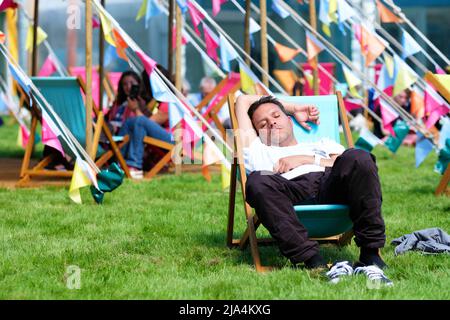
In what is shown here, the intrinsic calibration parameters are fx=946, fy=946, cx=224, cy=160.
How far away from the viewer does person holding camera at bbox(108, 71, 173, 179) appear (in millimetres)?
7965

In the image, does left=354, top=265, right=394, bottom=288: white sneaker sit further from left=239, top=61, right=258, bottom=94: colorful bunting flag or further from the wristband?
left=239, top=61, right=258, bottom=94: colorful bunting flag

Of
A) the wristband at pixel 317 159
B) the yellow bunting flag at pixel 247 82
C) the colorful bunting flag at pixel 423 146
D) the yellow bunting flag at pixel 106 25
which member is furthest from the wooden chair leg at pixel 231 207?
the colorful bunting flag at pixel 423 146

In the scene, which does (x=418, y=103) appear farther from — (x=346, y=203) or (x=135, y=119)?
(x=346, y=203)

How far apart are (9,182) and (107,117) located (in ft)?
4.72

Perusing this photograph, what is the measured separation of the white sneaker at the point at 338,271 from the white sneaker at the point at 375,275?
0.05m

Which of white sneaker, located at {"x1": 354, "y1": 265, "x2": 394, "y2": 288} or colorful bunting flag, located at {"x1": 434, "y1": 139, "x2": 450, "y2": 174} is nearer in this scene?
white sneaker, located at {"x1": 354, "y1": 265, "x2": 394, "y2": 288}

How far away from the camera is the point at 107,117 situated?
8.64 meters

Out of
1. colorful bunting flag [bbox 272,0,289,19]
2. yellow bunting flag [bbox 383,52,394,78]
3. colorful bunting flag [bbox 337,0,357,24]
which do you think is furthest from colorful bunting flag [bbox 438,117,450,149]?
colorful bunting flag [bbox 272,0,289,19]

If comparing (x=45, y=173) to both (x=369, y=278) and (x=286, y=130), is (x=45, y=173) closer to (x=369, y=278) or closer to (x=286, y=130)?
(x=286, y=130)

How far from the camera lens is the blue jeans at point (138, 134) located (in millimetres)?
7953

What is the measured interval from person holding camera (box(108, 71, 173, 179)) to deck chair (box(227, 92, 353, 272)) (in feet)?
9.96

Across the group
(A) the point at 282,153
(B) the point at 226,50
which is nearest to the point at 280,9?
(B) the point at 226,50

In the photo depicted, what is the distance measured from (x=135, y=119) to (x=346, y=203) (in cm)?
405

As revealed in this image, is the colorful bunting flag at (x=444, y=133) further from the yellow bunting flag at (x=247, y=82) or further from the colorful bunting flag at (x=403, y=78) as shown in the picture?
the yellow bunting flag at (x=247, y=82)
